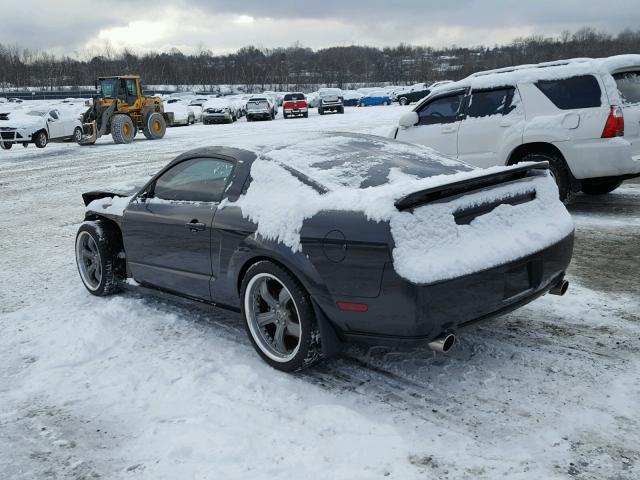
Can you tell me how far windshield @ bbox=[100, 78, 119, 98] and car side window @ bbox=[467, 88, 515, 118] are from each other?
1791 centimetres

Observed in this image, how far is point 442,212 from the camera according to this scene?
3.27 m

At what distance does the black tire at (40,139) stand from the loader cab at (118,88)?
252 cm

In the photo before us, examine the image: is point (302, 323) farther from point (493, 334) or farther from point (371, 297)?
point (493, 334)

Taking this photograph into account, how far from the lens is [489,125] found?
809cm

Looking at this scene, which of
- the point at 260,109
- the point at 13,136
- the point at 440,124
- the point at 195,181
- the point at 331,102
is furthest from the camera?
the point at 331,102

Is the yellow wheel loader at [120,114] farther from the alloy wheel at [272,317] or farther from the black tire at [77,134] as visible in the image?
the alloy wheel at [272,317]

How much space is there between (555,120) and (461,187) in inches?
181

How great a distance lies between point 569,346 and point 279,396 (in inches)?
74.8

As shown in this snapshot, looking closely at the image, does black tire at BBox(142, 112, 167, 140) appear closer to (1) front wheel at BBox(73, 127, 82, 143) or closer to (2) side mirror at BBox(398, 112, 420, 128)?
(1) front wheel at BBox(73, 127, 82, 143)

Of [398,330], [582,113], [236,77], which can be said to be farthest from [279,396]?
[236,77]

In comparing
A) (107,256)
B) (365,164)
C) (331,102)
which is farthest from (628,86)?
(331,102)

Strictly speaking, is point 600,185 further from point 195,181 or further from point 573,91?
point 195,181

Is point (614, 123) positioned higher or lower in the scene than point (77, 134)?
higher

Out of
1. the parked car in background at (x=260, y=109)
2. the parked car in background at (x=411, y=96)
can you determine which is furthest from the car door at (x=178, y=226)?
the parked car in background at (x=411, y=96)
